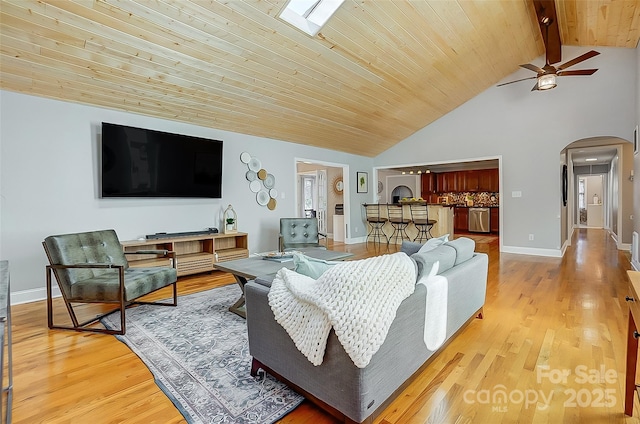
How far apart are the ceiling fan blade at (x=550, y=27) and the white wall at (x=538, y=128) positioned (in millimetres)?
476

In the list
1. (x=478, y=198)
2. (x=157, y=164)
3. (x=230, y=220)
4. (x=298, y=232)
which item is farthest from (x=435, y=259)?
(x=478, y=198)

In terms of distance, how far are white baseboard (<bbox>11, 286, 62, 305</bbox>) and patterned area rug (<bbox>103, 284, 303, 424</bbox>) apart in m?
1.31

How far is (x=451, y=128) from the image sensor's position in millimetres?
7035

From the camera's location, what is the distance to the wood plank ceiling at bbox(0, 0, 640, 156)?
2857mm

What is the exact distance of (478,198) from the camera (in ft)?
32.9

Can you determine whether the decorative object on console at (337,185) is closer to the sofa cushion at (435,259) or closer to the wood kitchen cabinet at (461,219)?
the wood kitchen cabinet at (461,219)

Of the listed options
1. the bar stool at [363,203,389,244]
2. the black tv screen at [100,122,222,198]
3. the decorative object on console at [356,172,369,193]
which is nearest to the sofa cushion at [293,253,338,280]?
the black tv screen at [100,122,222,198]

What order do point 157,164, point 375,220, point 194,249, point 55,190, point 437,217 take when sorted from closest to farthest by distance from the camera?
1. point 55,190
2. point 157,164
3. point 194,249
4. point 437,217
5. point 375,220

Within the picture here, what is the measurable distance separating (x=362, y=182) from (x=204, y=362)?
259 inches

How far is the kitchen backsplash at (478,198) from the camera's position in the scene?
969cm

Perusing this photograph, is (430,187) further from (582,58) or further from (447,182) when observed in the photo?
(582,58)

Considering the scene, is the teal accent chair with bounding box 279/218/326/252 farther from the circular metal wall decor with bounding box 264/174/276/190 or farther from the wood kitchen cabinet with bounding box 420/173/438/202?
the wood kitchen cabinet with bounding box 420/173/438/202

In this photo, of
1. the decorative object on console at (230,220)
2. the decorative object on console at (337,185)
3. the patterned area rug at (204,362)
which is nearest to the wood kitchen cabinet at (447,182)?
the decorative object on console at (337,185)

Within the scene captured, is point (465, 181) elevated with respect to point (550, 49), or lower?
lower
